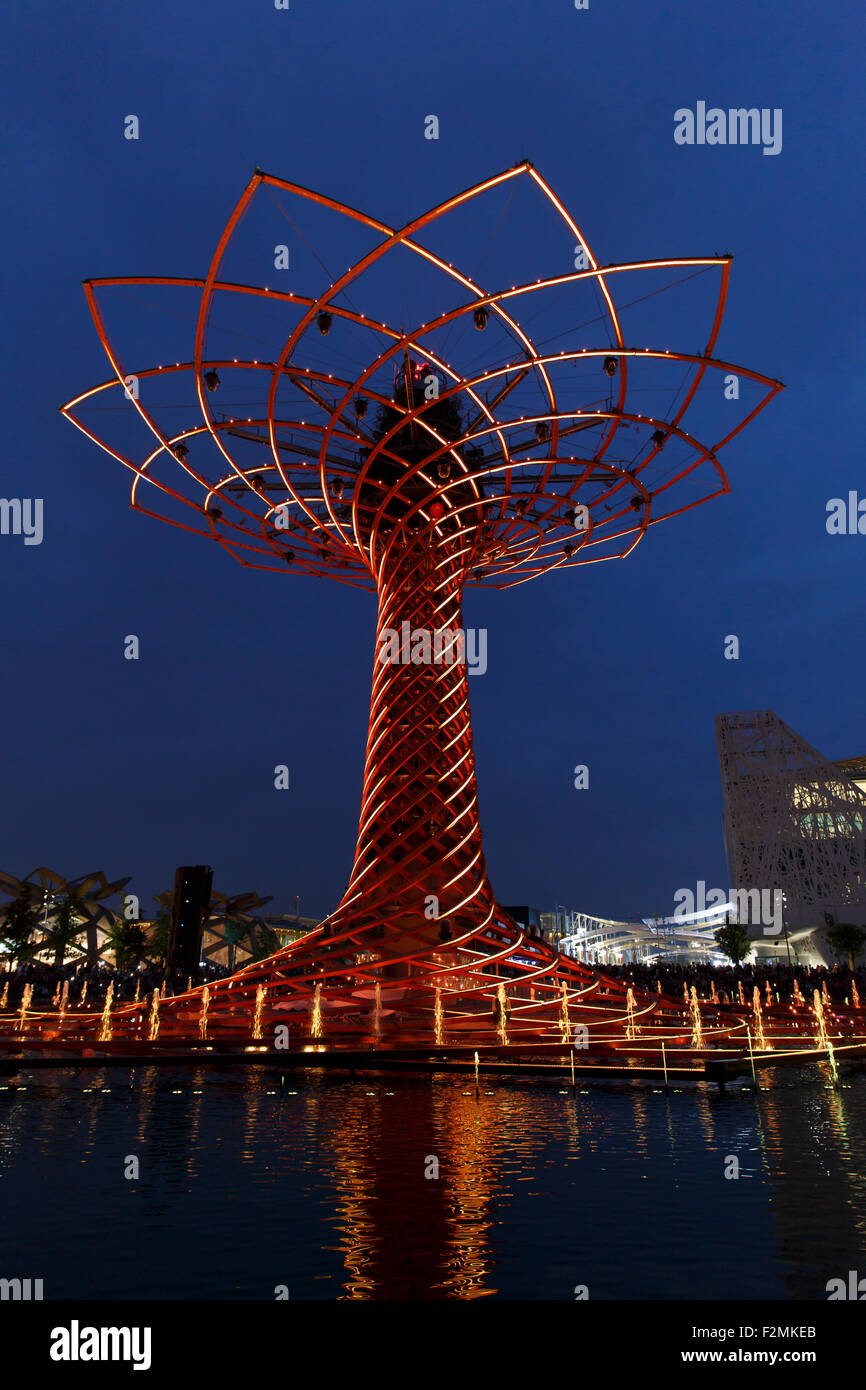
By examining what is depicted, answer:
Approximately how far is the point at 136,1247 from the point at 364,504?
63.2ft

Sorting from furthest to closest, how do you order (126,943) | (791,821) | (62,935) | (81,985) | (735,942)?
(791,821) → (735,942) → (126,943) → (62,935) → (81,985)

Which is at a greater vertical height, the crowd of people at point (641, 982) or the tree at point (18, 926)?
the tree at point (18, 926)

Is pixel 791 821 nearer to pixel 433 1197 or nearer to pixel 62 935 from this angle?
pixel 62 935

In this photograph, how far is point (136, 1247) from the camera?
6020 millimetres

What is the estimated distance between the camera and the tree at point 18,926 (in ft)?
134

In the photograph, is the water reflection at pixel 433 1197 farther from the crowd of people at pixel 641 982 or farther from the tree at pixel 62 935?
the tree at pixel 62 935

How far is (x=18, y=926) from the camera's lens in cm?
4062

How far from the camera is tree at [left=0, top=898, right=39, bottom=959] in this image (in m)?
40.7

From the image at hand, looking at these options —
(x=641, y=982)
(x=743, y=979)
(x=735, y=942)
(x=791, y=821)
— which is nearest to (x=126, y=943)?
(x=641, y=982)

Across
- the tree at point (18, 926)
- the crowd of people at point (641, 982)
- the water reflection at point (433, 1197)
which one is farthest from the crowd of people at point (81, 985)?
the water reflection at point (433, 1197)

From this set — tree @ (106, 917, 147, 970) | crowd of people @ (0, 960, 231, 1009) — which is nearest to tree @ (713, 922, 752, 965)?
crowd of people @ (0, 960, 231, 1009)

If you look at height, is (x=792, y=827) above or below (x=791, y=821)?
below
